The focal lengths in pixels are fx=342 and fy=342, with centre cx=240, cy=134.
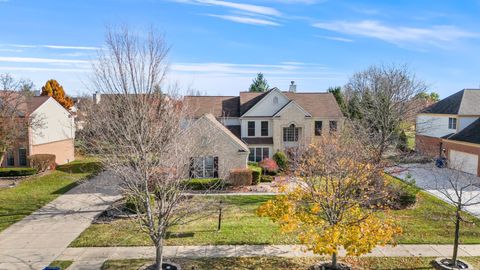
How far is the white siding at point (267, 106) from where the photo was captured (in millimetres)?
34438

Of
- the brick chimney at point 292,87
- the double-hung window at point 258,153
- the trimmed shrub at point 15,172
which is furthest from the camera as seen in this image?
the brick chimney at point 292,87

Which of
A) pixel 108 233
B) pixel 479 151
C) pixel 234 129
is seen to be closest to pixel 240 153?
pixel 234 129

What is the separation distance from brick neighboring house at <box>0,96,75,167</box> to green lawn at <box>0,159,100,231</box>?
2.45m

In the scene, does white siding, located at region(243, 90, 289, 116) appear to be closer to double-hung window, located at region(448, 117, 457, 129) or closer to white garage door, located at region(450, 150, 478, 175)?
white garage door, located at region(450, 150, 478, 175)

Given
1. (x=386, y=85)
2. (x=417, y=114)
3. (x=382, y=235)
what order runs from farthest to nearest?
1. (x=417, y=114)
2. (x=386, y=85)
3. (x=382, y=235)

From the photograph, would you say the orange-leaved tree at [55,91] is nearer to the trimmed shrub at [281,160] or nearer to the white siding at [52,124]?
the white siding at [52,124]

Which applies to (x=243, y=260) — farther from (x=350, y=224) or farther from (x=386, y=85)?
(x=386, y=85)

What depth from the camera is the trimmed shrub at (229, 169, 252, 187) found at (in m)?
25.0

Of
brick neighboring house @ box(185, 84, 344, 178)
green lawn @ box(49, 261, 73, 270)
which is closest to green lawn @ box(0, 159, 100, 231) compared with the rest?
green lawn @ box(49, 261, 73, 270)

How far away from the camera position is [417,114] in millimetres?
42531

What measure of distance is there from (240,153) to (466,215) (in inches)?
581

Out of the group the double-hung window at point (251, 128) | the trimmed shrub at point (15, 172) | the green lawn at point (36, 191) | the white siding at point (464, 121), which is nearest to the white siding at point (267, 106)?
the double-hung window at point (251, 128)

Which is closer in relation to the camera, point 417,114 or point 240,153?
point 240,153

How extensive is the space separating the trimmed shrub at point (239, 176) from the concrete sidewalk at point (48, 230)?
8.08 metres
